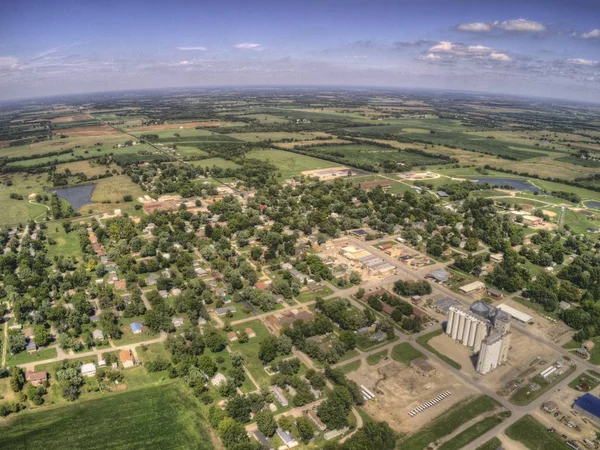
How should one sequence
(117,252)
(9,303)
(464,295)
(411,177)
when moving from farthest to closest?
(411,177)
(117,252)
(464,295)
(9,303)

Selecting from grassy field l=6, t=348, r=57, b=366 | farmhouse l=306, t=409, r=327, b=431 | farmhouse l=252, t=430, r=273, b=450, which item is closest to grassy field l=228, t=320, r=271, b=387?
farmhouse l=252, t=430, r=273, b=450

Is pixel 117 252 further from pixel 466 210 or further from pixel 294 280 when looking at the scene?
pixel 466 210

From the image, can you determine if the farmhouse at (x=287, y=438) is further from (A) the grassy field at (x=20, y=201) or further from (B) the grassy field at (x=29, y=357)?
(A) the grassy field at (x=20, y=201)

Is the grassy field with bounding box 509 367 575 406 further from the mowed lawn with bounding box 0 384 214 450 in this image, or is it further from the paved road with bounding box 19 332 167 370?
the paved road with bounding box 19 332 167 370

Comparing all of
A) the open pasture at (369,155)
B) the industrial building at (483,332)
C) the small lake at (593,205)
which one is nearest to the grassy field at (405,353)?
the industrial building at (483,332)

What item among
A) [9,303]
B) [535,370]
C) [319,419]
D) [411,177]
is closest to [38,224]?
[9,303]
